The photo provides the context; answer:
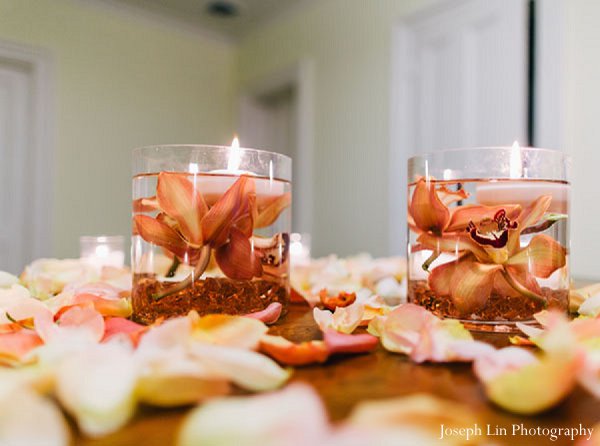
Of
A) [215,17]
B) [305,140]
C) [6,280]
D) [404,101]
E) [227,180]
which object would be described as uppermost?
[215,17]

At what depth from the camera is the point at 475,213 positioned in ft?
1.20

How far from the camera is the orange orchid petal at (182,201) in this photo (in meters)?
0.36

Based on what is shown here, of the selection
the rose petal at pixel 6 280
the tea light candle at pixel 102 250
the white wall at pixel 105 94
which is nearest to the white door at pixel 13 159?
the white wall at pixel 105 94

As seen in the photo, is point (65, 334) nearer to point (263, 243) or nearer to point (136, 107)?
point (263, 243)

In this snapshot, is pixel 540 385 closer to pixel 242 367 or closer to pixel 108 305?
pixel 242 367

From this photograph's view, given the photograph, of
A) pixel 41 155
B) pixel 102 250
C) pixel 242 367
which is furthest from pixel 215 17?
pixel 242 367

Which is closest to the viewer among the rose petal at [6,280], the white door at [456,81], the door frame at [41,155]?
the rose petal at [6,280]

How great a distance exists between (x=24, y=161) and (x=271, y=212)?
3.09 m

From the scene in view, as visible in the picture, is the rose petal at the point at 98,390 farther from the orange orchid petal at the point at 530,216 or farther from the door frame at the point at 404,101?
the door frame at the point at 404,101

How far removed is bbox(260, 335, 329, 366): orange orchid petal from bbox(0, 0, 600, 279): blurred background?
1935 millimetres

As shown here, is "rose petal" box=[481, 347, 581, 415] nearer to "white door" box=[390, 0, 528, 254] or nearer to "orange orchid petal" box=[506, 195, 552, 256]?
"orange orchid petal" box=[506, 195, 552, 256]

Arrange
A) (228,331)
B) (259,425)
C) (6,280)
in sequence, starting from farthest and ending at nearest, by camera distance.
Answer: (6,280) < (228,331) < (259,425)

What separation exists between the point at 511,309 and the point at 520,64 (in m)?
2.00

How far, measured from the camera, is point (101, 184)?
10.5 feet
